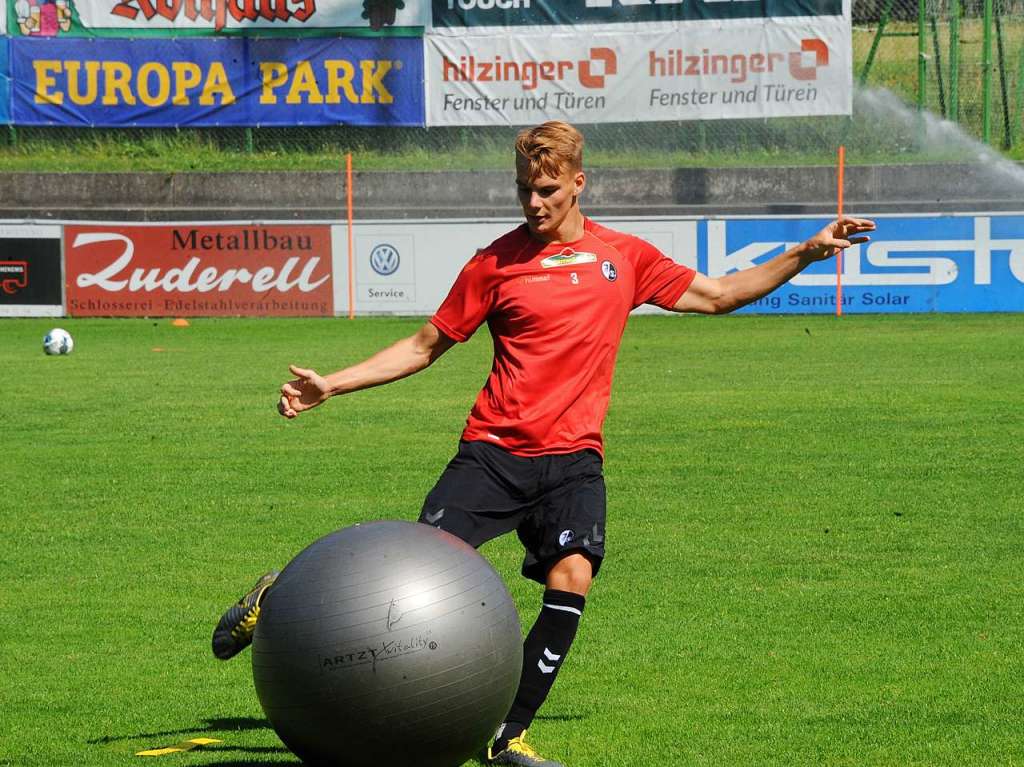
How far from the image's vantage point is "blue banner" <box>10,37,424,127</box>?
28.7 meters

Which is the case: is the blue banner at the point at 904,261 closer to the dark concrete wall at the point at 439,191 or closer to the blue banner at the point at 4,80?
the dark concrete wall at the point at 439,191

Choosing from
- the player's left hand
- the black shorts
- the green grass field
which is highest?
the player's left hand

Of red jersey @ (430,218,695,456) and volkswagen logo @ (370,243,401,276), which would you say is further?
volkswagen logo @ (370,243,401,276)

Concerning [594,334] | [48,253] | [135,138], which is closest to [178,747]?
[594,334]

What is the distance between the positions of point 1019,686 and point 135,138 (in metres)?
25.9

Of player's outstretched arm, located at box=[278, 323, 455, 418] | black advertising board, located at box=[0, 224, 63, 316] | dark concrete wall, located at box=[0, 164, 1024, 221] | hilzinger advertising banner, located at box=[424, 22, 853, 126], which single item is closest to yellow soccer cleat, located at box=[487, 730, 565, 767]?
player's outstretched arm, located at box=[278, 323, 455, 418]

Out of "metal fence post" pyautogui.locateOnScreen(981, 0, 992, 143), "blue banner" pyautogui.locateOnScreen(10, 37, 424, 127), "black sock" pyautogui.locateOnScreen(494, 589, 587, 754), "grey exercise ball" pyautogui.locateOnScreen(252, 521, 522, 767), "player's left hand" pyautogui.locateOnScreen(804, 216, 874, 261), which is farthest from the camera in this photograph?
"blue banner" pyautogui.locateOnScreen(10, 37, 424, 127)

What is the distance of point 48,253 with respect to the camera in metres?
24.7

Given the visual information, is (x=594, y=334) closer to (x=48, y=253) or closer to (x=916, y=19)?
(x=48, y=253)

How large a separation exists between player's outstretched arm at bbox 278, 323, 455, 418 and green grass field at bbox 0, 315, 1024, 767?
1247 mm

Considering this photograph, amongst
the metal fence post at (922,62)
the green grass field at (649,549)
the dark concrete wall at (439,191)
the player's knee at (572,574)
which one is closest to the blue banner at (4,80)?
the dark concrete wall at (439,191)

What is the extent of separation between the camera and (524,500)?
5.65 metres

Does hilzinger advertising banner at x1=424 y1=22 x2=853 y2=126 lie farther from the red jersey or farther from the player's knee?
the player's knee

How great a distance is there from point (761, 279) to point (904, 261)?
61.2ft
